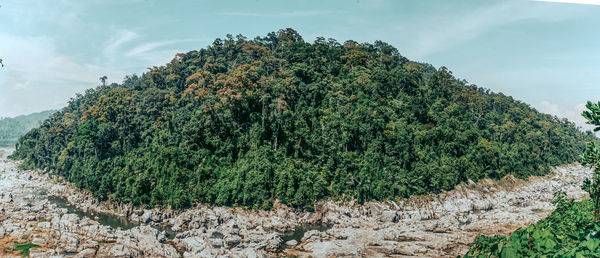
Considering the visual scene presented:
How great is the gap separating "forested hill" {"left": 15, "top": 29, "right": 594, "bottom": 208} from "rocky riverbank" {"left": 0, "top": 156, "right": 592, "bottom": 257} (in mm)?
1314

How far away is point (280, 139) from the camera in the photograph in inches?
1125

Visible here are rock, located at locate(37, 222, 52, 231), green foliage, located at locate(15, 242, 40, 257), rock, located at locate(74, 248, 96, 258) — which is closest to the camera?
green foliage, located at locate(15, 242, 40, 257)

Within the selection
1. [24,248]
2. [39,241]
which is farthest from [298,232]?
[24,248]

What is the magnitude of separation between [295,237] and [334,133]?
11.6 m

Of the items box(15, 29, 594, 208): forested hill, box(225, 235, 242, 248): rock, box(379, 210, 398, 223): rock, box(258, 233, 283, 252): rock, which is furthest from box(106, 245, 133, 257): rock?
box(379, 210, 398, 223): rock

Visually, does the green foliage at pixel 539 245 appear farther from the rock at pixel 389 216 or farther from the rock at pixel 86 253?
the rock at pixel 389 216

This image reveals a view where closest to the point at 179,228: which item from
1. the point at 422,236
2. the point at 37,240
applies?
the point at 37,240

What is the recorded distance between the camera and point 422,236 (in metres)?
18.4

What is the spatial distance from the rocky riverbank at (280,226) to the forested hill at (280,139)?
4.31 ft

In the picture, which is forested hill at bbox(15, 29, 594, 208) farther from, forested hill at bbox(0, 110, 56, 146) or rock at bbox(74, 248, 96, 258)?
forested hill at bbox(0, 110, 56, 146)

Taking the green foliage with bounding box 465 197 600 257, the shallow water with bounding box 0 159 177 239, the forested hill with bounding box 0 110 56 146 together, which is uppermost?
the forested hill with bounding box 0 110 56 146

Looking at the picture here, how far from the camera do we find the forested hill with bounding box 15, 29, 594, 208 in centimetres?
2542

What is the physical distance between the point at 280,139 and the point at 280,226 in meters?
9.10

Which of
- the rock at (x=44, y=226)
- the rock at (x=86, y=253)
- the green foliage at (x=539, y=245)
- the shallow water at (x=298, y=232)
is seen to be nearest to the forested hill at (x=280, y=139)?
the shallow water at (x=298, y=232)
